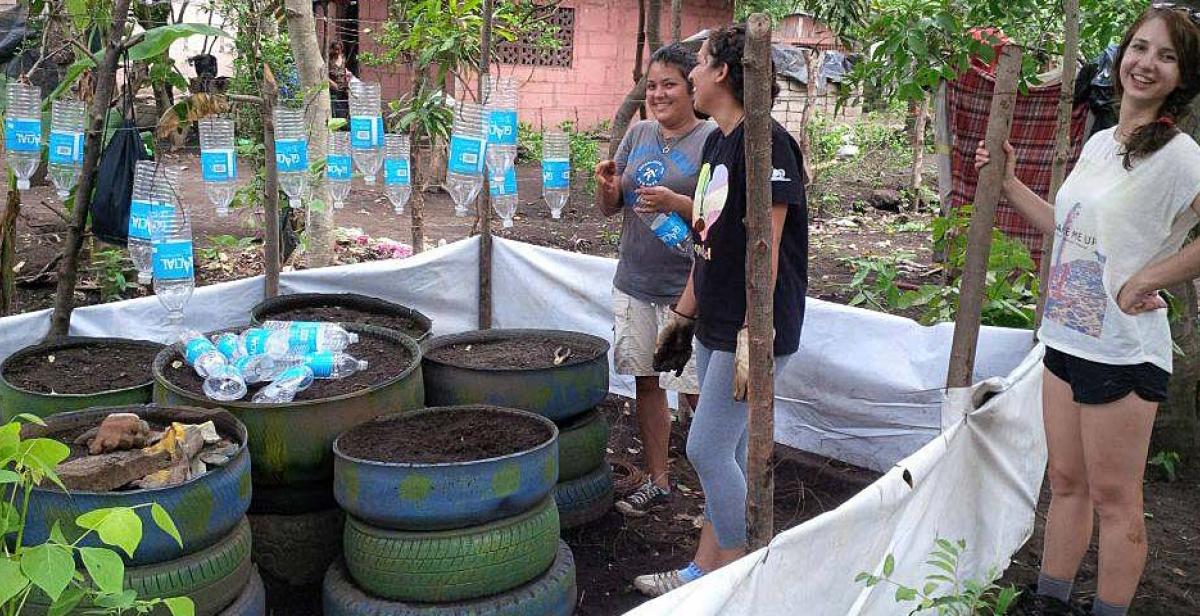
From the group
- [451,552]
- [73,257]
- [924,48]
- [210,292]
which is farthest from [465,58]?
[451,552]

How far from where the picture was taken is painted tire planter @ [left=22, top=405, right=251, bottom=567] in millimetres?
2383

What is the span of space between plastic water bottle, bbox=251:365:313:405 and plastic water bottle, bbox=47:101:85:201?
132cm

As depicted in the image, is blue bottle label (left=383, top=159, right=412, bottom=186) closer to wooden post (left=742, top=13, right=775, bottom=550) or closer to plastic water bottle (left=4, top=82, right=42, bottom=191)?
plastic water bottle (left=4, top=82, right=42, bottom=191)

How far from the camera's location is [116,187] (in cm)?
465

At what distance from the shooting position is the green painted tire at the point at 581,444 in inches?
148

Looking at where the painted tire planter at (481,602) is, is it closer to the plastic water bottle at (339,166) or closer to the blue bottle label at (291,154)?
the blue bottle label at (291,154)

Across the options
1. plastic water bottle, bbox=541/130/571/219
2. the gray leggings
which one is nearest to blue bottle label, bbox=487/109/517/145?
plastic water bottle, bbox=541/130/571/219

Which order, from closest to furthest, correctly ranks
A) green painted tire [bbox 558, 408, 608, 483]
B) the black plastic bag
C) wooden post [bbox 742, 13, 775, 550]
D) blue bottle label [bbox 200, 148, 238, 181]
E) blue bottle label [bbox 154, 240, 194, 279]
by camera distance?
wooden post [bbox 742, 13, 775, 550]
blue bottle label [bbox 154, 240, 194, 279]
blue bottle label [bbox 200, 148, 238, 181]
green painted tire [bbox 558, 408, 608, 483]
the black plastic bag

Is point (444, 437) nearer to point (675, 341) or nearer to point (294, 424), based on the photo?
point (294, 424)

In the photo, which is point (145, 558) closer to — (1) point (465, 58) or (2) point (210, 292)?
(2) point (210, 292)

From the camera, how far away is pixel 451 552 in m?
2.85

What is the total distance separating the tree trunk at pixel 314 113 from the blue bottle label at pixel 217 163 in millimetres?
1937

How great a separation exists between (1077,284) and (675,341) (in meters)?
1.22

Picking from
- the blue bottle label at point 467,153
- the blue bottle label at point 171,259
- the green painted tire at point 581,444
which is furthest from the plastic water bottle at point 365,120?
the green painted tire at point 581,444
